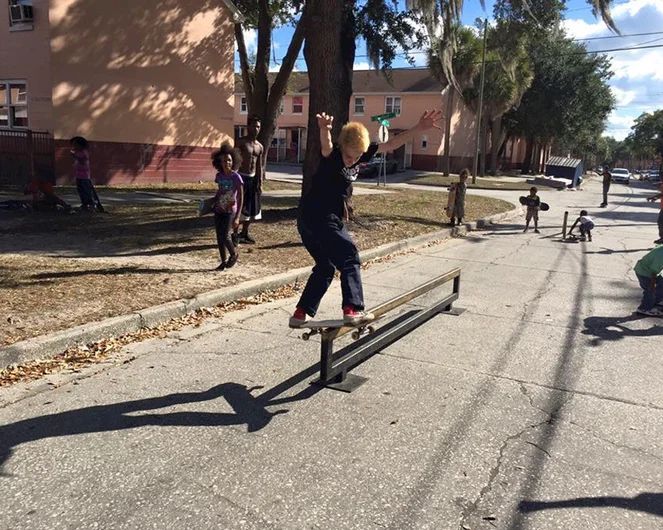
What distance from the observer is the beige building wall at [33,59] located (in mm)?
17000

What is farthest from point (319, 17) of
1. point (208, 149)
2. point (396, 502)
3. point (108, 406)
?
point (208, 149)

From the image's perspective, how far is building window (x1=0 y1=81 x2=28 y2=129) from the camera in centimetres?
1806

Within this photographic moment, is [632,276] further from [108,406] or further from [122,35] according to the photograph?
[122,35]

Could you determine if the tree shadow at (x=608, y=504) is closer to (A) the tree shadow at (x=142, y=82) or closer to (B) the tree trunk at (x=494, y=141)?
(A) the tree shadow at (x=142, y=82)

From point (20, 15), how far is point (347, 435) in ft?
60.9

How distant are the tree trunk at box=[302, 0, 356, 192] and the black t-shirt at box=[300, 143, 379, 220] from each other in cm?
663

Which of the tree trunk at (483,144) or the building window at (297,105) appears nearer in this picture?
the tree trunk at (483,144)

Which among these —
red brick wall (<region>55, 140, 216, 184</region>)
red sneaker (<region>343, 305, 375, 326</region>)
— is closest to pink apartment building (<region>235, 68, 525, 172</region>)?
red brick wall (<region>55, 140, 216, 184</region>)

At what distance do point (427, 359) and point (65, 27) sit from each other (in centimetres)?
1692

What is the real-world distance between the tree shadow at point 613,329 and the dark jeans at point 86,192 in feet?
34.3

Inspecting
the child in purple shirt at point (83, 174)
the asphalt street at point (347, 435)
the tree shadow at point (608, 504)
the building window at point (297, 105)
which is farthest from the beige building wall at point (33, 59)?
the building window at point (297, 105)

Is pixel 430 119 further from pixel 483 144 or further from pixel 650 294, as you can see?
pixel 483 144

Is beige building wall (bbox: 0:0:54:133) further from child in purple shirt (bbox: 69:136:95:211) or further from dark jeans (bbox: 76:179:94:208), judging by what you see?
dark jeans (bbox: 76:179:94:208)

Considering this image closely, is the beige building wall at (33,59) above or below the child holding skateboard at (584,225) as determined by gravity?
above
